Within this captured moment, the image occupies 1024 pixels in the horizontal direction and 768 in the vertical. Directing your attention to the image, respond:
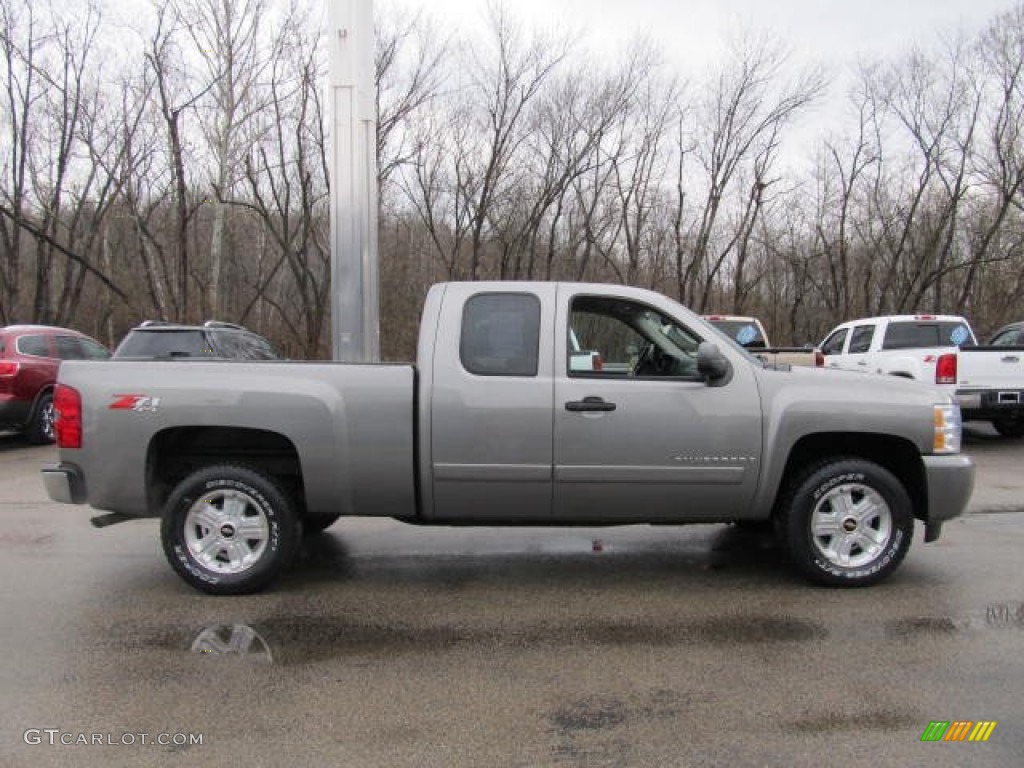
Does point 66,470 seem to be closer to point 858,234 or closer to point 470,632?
point 470,632

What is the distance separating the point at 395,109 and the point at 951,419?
22.6 metres

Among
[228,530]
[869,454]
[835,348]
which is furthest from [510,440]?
[835,348]

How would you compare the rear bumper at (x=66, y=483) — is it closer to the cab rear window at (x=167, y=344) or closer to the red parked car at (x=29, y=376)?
the cab rear window at (x=167, y=344)

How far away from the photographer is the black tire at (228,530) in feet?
15.2

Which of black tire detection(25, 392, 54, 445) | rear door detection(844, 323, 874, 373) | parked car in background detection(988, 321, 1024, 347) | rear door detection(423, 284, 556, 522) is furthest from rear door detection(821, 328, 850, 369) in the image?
black tire detection(25, 392, 54, 445)

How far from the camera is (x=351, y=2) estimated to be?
9.23 meters

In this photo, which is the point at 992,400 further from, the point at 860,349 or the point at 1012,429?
the point at 1012,429

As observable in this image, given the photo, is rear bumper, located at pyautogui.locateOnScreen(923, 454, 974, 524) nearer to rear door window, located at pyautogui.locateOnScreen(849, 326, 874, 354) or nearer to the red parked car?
rear door window, located at pyautogui.locateOnScreen(849, 326, 874, 354)

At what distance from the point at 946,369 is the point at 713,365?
7.75 metres

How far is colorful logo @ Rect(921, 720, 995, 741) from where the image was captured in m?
3.00

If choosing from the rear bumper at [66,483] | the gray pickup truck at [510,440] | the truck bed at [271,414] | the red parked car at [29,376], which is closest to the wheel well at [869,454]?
the gray pickup truck at [510,440]

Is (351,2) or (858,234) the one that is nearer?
(351,2)

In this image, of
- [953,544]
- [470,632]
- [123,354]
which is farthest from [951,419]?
[123,354]

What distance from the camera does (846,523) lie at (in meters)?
4.70
